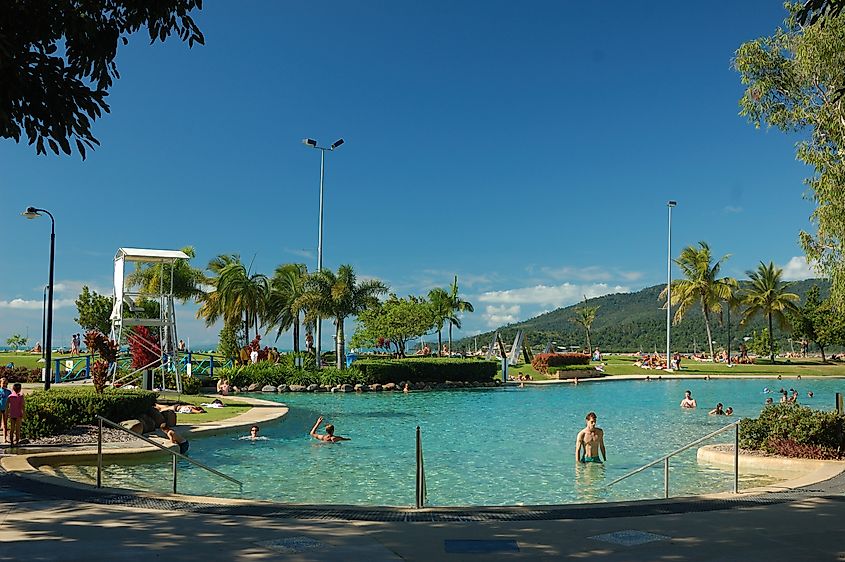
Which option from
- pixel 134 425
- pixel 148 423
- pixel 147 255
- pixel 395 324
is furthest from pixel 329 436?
pixel 395 324

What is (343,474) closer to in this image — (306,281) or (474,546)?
(474,546)

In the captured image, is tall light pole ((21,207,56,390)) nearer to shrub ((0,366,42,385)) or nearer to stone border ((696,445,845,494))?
shrub ((0,366,42,385))

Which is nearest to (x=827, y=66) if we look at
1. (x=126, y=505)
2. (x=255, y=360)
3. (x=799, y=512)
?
(x=799, y=512)

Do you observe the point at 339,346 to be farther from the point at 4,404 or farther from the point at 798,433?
the point at 798,433

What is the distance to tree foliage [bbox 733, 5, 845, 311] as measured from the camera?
17828 mm

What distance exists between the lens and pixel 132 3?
749 centimetres

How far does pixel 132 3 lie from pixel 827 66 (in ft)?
56.0

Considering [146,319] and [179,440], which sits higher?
[146,319]

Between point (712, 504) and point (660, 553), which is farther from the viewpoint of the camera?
point (712, 504)

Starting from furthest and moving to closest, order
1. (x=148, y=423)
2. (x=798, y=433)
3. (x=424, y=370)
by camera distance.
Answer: (x=424, y=370)
(x=148, y=423)
(x=798, y=433)

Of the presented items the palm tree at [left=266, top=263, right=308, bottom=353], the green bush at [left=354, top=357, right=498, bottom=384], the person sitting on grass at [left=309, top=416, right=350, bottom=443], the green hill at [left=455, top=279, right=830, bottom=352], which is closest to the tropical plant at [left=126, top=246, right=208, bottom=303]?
the palm tree at [left=266, top=263, right=308, bottom=353]

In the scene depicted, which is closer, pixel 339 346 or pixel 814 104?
pixel 814 104

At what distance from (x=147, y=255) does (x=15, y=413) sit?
1217cm

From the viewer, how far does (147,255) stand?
25.7m
